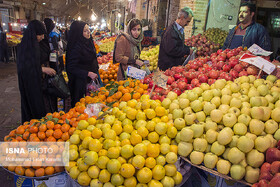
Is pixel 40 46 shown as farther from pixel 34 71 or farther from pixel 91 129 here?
pixel 91 129

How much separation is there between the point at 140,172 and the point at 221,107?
0.96 metres

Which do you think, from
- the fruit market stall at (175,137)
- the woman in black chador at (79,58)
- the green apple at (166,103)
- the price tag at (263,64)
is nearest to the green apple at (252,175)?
the fruit market stall at (175,137)

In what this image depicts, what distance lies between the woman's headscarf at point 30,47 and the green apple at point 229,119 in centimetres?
283

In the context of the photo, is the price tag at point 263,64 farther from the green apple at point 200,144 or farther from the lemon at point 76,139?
the lemon at point 76,139

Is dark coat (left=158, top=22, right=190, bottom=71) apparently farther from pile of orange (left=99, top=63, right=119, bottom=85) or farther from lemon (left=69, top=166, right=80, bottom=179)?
lemon (left=69, top=166, right=80, bottom=179)

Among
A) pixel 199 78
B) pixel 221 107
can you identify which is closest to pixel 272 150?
pixel 221 107

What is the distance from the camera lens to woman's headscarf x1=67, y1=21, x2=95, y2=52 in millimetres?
3514

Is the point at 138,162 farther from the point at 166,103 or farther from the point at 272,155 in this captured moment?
the point at 272,155

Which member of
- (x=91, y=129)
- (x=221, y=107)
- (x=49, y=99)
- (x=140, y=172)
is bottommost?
(x=49, y=99)

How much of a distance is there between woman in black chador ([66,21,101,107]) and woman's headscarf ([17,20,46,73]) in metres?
0.57

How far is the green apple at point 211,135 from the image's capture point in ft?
5.58

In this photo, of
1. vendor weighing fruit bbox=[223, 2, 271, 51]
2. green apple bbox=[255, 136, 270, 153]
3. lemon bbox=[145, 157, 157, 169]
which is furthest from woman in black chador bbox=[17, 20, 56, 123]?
vendor weighing fruit bbox=[223, 2, 271, 51]

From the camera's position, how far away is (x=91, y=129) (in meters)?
1.98

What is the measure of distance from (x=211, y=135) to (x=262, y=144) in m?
0.38
